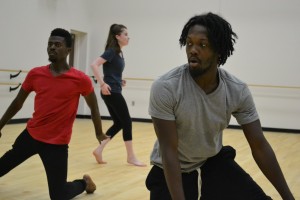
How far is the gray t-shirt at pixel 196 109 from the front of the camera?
202 centimetres

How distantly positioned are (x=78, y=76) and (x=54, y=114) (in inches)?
13.5

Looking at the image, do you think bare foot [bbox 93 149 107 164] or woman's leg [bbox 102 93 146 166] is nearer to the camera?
woman's leg [bbox 102 93 146 166]

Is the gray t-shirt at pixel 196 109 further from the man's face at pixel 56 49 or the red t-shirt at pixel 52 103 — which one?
the man's face at pixel 56 49

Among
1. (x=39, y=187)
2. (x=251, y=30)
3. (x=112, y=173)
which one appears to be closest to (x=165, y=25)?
(x=251, y=30)

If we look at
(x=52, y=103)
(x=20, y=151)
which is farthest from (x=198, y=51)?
(x=20, y=151)

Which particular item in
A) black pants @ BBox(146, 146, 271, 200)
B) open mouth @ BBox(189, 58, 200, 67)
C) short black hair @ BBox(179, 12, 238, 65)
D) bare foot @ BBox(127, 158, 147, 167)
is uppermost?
short black hair @ BBox(179, 12, 238, 65)

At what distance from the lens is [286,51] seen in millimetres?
10219

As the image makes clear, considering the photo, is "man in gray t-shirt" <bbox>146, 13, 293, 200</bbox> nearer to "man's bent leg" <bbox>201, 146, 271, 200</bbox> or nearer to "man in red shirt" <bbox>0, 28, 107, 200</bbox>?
"man's bent leg" <bbox>201, 146, 271, 200</bbox>

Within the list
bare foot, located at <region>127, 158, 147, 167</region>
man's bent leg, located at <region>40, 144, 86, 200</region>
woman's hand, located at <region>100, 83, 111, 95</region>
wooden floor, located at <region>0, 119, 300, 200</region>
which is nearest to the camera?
man's bent leg, located at <region>40, 144, 86, 200</region>

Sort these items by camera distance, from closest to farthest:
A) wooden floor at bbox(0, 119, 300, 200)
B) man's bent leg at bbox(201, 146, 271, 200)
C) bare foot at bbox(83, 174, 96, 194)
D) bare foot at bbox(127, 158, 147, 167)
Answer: man's bent leg at bbox(201, 146, 271, 200) < bare foot at bbox(83, 174, 96, 194) < wooden floor at bbox(0, 119, 300, 200) < bare foot at bbox(127, 158, 147, 167)

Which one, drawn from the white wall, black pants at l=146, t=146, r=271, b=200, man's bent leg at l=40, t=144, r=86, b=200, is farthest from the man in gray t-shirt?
the white wall

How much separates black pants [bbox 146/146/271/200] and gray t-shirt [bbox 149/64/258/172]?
5 centimetres

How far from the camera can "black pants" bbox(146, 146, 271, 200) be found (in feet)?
7.04

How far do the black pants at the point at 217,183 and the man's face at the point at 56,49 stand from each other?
148cm
